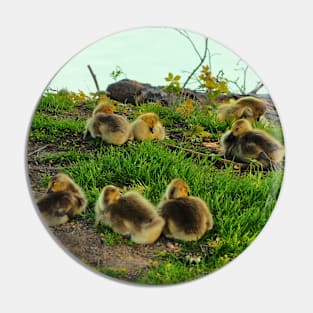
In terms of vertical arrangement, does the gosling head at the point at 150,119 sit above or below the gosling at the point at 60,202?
above

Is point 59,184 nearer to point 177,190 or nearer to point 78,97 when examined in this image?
point 78,97

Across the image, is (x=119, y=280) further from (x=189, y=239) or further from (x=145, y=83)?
(x=145, y=83)

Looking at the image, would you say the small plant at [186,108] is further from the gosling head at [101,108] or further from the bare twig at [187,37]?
the gosling head at [101,108]

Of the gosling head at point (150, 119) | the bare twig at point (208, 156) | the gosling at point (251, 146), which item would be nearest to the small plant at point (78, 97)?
the gosling head at point (150, 119)

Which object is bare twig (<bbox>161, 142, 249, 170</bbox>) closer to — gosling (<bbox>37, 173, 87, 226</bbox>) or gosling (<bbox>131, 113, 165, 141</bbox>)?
gosling (<bbox>131, 113, 165, 141</bbox>)

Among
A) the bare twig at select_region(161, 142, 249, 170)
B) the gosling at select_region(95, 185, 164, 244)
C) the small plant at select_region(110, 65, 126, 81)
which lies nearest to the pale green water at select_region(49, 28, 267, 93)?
the small plant at select_region(110, 65, 126, 81)

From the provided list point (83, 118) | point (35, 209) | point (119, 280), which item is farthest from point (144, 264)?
point (83, 118)

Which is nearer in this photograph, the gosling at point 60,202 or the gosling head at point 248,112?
the gosling at point 60,202
